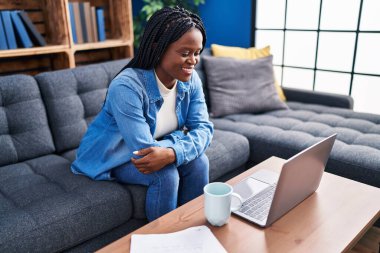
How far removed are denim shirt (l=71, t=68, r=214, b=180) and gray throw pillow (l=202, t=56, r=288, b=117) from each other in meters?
0.74

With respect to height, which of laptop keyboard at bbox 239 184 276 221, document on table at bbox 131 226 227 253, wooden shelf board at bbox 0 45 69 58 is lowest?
laptop keyboard at bbox 239 184 276 221

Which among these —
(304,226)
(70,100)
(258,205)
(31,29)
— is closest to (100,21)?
(31,29)

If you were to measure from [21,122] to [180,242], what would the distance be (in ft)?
3.87

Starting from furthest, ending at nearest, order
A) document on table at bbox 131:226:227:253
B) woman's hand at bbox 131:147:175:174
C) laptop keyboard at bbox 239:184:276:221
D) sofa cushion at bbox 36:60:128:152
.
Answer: sofa cushion at bbox 36:60:128:152, woman's hand at bbox 131:147:175:174, laptop keyboard at bbox 239:184:276:221, document on table at bbox 131:226:227:253

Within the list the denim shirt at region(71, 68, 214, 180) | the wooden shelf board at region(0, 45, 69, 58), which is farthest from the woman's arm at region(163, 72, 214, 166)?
the wooden shelf board at region(0, 45, 69, 58)

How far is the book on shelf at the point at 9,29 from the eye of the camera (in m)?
2.14

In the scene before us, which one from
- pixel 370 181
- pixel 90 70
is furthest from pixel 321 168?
pixel 90 70

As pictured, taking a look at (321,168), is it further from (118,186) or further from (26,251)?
(26,251)

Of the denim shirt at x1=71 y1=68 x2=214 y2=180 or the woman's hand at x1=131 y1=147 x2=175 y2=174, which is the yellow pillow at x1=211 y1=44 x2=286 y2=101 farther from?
the woman's hand at x1=131 y1=147 x2=175 y2=174

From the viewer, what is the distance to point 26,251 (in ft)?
3.94

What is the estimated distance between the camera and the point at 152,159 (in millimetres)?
1338

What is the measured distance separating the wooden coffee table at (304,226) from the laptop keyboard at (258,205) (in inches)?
1.7

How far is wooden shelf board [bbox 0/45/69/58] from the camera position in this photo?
2123 millimetres

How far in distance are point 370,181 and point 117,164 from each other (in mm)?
1173
